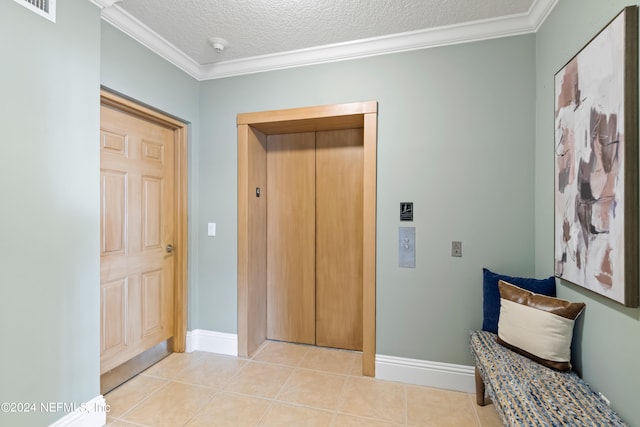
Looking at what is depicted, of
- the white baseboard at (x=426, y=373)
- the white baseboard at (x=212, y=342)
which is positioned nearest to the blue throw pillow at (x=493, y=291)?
the white baseboard at (x=426, y=373)

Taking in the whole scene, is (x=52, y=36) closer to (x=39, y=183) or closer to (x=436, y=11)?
(x=39, y=183)

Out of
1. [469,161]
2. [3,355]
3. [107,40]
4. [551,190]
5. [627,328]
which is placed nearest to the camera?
[627,328]

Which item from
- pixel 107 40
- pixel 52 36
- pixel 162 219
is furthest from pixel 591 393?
pixel 107 40

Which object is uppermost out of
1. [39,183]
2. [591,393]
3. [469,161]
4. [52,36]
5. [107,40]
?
[107,40]

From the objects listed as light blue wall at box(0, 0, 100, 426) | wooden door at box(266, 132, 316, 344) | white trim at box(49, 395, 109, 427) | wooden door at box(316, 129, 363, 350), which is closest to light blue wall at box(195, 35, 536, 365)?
wooden door at box(316, 129, 363, 350)

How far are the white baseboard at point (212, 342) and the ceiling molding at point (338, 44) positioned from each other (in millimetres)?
2325

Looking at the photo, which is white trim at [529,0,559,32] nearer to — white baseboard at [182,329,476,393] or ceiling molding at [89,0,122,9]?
white baseboard at [182,329,476,393]

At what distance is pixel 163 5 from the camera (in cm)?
191

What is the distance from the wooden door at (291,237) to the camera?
2.86 meters

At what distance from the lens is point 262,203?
288 cm

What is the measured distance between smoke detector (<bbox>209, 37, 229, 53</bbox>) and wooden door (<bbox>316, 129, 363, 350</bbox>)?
1.04m

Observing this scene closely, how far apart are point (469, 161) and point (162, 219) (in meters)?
2.48

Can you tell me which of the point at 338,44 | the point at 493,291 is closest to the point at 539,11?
the point at 338,44

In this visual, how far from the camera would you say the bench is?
3.84 feet
